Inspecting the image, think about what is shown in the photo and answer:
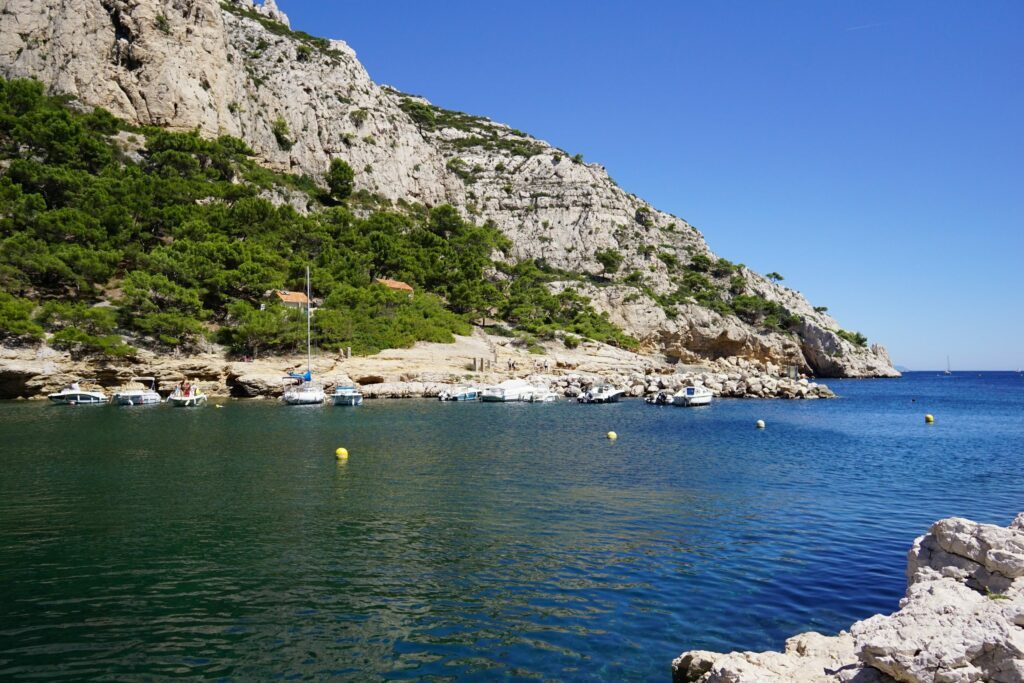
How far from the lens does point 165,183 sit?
66.4 meters

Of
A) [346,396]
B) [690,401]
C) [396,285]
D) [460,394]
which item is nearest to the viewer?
[346,396]

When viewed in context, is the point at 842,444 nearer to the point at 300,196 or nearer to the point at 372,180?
the point at 300,196

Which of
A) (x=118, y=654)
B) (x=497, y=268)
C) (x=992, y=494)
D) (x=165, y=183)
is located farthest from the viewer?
(x=497, y=268)

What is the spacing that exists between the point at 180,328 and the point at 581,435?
37.6 metres

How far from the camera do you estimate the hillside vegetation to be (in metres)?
50.8

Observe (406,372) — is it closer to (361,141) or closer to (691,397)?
(691,397)

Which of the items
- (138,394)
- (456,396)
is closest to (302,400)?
(138,394)

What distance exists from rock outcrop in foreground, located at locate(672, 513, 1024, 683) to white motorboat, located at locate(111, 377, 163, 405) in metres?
48.4

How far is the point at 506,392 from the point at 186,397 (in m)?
24.9

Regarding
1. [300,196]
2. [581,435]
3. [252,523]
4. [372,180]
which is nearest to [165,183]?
[300,196]

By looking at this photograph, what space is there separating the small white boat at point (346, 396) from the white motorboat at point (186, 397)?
970 cm

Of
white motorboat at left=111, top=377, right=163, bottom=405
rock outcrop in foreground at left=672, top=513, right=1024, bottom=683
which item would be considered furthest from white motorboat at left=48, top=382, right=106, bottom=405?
rock outcrop in foreground at left=672, top=513, right=1024, bottom=683

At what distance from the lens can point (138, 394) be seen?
45.3 m

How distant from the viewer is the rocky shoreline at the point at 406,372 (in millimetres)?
46531
